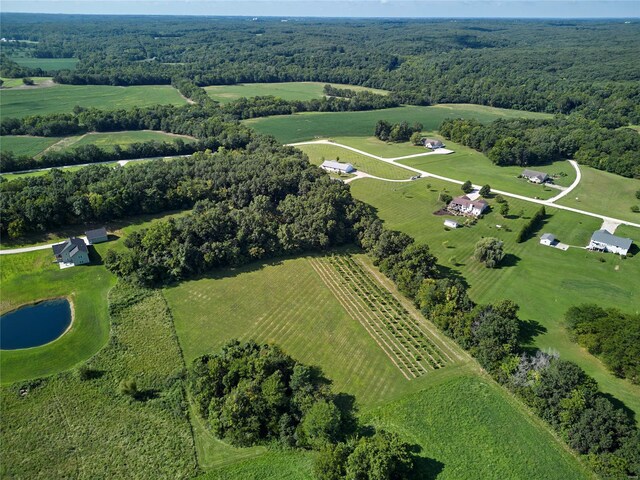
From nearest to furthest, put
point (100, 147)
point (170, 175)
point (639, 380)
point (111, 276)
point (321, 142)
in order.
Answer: point (639, 380) → point (111, 276) → point (170, 175) → point (100, 147) → point (321, 142)

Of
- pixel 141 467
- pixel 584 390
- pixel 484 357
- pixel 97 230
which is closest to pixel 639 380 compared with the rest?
pixel 584 390

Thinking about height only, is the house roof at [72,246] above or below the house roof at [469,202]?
above

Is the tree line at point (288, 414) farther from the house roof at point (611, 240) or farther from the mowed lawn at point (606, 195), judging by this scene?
the mowed lawn at point (606, 195)

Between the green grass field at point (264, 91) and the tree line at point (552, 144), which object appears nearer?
the tree line at point (552, 144)

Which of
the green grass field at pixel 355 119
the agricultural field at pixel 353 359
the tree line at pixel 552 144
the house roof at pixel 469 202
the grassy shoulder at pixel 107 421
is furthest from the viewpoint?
the green grass field at pixel 355 119

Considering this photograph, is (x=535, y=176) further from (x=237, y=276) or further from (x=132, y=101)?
(x=132, y=101)

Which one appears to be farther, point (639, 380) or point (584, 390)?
point (639, 380)

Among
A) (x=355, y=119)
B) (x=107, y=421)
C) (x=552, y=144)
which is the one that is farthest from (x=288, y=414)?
(x=355, y=119)

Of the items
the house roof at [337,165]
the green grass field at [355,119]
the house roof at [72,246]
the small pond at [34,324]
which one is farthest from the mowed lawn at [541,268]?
the small pond at [34,324]
